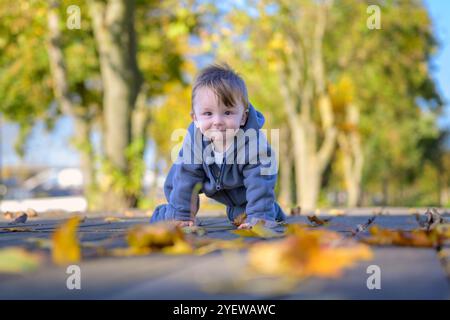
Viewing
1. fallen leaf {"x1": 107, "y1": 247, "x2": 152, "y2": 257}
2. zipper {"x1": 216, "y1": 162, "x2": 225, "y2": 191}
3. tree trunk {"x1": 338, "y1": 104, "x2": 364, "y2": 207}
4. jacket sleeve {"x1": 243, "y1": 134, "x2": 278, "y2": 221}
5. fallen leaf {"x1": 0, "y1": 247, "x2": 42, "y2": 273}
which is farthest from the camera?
tree trunk {"x1": 338, "y1": 104, "x2": 364, "y2": 207}

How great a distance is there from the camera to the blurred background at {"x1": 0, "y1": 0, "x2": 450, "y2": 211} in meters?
9.79

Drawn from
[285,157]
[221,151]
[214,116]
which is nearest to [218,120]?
[214,116]

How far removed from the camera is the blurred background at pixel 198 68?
32.1 feet

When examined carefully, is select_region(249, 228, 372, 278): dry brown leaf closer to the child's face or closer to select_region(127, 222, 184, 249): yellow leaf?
select_region(127, 222, 184, 249): yellow leaf

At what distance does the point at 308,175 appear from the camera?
54.5 feet

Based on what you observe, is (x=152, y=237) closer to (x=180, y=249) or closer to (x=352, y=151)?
(x=180, y=249)

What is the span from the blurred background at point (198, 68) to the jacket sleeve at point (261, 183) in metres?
3.57

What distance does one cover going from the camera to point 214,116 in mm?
3635

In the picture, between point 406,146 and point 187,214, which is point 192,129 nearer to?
point 187,214

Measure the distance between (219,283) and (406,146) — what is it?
2911 cm

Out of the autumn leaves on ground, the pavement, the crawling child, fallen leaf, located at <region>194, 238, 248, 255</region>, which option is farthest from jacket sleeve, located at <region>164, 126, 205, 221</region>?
the pavement

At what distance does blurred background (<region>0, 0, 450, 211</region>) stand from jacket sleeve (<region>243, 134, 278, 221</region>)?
11.7 feet

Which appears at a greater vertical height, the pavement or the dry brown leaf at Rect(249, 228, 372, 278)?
the dry brown leaf at Rect(249, 228, 372, 278)

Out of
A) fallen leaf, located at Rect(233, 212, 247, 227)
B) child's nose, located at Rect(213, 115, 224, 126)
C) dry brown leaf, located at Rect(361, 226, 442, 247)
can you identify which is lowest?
fallen leaf, located at Rect(233, 212, 247, 227)
